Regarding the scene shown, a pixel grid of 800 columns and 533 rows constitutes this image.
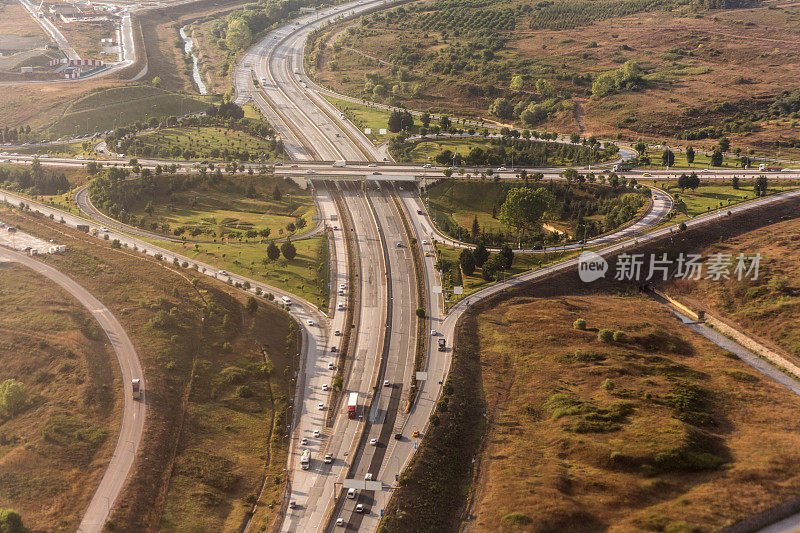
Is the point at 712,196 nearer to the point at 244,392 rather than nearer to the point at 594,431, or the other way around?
the point at 594,431

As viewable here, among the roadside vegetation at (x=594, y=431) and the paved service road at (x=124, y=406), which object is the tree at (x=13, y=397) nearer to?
the paved service road at (x=124, y=406)

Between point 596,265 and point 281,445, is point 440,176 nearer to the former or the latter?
point 596,265

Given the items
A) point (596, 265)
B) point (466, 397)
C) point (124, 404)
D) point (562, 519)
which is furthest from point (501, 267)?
point (124, 404)

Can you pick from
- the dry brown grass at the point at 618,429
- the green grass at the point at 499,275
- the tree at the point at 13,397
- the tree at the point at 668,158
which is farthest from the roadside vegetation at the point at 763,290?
the tree at the point at 13,397

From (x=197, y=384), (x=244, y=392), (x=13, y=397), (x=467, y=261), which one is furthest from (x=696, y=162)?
(x=13, y=397)

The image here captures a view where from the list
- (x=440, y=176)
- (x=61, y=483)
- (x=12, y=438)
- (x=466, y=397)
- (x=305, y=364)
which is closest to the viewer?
(x=61, y=483)

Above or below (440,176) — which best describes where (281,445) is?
below

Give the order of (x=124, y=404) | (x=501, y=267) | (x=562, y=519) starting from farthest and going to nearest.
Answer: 1. (x=501, y=267)
2. (x=124, y=404)
3. (x=562, y=519)
